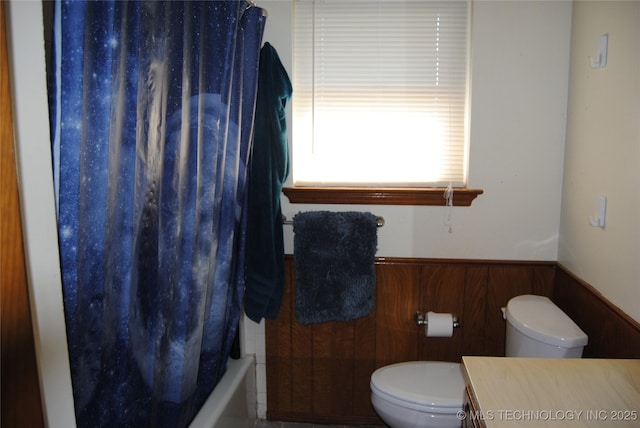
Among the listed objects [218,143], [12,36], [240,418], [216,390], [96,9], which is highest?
[96,9]

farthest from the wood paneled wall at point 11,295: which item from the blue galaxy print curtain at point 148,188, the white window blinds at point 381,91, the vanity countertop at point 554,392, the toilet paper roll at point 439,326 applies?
the toilet paper roll at point 439,326

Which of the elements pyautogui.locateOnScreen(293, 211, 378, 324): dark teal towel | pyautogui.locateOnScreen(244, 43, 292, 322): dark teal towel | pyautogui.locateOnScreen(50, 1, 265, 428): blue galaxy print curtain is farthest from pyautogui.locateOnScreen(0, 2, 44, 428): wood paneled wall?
pyautogui.locateOnScreen(293, 211, 378, 324): dark teal towel

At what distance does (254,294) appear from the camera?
6.13 feet

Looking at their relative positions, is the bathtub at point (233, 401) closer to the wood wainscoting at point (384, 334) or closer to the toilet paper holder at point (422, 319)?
the wood wainscoting at point (384, 334)

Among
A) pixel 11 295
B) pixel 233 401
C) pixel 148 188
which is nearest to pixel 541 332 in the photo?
pixel 233 401

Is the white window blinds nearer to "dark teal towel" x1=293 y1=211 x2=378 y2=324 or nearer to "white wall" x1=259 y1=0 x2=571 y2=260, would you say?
"white wall" x1=259 y1=0 x2=571 y2=260

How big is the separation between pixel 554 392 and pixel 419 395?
26.8 inches

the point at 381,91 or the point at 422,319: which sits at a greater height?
the point at 381,91

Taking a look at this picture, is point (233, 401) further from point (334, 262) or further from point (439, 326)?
point (439, 326)

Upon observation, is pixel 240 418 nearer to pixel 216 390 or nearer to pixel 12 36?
pixel 216 390

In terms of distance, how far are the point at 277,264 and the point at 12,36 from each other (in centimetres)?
136

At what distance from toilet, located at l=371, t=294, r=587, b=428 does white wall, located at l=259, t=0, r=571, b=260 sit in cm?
36

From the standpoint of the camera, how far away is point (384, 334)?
2041 millimetres

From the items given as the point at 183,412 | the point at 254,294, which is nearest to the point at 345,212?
the point at 254,294
